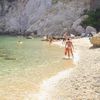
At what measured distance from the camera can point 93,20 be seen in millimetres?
66375

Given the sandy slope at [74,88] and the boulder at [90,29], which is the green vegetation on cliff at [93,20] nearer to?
the boulder at [90,29]

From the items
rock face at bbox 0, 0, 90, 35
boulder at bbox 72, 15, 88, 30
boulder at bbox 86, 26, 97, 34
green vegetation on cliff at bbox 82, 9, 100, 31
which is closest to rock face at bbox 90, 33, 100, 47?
boulder at bbox 86, 26, 97, 34

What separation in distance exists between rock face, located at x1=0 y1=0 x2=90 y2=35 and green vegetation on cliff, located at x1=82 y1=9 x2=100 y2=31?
3.90 metres

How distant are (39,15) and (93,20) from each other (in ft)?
53.8

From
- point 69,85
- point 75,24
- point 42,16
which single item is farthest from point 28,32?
point 69,85

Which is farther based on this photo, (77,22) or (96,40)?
(77,22)

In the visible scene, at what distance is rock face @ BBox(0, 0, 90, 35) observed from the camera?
71938 millimetres

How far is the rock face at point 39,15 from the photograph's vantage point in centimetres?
7194

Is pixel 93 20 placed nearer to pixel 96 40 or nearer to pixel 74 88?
pixel 96 40

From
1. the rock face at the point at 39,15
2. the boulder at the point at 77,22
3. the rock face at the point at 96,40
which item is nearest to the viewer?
the rock face at the point at 96,40

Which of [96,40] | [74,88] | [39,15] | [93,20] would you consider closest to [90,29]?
[93,20]

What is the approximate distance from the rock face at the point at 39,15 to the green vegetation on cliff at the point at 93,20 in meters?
3.90

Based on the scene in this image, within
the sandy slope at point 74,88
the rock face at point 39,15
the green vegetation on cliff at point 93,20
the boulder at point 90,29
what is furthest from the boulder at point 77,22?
the sandy slope at point 74,88

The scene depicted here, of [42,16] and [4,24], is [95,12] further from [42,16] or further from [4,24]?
[4,24]
